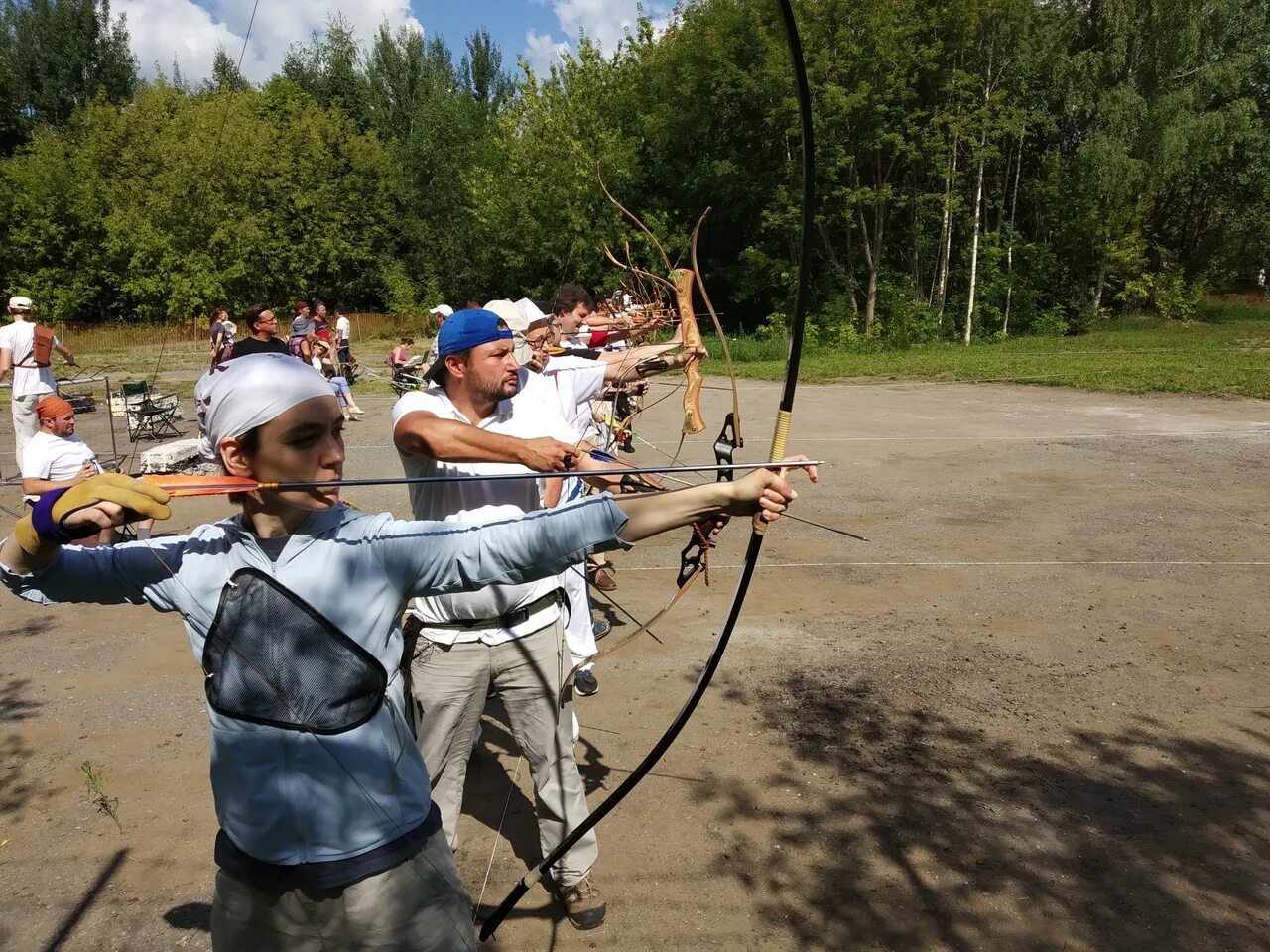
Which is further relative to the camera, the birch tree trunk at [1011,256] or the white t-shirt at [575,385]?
the birch tree trunk at [1011,256]

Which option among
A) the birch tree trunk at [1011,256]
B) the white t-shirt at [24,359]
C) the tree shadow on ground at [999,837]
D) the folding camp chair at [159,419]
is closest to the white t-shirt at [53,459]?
the white t-shirt at [24,359]

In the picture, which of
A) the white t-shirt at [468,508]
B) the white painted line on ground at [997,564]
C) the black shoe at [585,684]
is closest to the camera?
the white t-shirt at [468,508]

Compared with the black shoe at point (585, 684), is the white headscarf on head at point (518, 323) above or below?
above

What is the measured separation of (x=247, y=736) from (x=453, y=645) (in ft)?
4.16

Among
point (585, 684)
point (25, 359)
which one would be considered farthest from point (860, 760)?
point (25, 359)

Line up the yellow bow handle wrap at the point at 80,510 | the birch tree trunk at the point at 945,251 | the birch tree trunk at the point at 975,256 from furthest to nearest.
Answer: the birch tree trunk at the point at 975,256 → the birch tree trunk at the point at 945,251 → the yellow bow handle wrap at the point at 80,510

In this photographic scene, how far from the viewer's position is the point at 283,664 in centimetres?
181

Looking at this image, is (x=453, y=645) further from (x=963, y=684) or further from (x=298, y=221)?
(x=298, y=221)

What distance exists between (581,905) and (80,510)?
229cm

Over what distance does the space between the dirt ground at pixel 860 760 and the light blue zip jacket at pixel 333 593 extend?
69.4 inches

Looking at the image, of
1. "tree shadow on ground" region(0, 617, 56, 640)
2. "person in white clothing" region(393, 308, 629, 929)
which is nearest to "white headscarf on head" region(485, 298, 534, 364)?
"person in white clothing" region(393, 308, 629, 929)

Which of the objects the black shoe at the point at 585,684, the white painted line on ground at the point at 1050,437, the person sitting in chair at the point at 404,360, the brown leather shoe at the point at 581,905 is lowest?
the brown leather shoe at the point at 581,905

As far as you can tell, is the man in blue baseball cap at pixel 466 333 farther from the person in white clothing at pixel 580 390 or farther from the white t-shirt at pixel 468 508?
the person in white clothing at pixel 580 390

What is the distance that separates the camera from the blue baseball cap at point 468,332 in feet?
10.2
